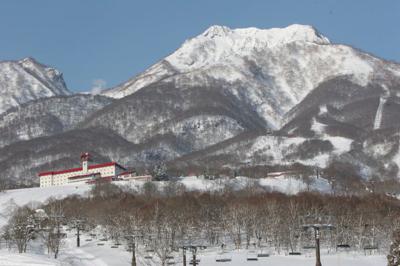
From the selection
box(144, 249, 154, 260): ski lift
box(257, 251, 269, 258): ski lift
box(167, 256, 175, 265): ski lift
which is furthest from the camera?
box(257, 251, 269, 258): ski lift

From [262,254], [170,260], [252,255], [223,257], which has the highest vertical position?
[262,254]

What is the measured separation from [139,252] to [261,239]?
29.0 m

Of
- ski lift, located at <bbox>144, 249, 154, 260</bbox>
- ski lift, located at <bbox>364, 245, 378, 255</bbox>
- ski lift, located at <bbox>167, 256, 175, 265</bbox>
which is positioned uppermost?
ski lift, located at <bbox>364, 245, 378, 255</bbox>

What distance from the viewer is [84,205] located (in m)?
182

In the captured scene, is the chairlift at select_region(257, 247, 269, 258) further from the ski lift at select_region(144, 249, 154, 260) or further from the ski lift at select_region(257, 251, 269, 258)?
the ski lift at select_region(144, 249, 154, 260)

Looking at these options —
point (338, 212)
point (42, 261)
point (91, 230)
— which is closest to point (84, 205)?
point (91, 230)

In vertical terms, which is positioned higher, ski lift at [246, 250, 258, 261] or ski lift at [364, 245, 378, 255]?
ski lift at [364, 245, 378, 255]

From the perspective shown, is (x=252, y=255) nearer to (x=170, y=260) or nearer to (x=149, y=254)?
(x=170, y=260)

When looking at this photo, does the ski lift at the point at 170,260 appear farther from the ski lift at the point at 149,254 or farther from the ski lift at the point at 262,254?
the ski lift at the point at 262,254

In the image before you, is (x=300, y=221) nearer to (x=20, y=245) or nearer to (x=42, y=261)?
(x=20, y=245)

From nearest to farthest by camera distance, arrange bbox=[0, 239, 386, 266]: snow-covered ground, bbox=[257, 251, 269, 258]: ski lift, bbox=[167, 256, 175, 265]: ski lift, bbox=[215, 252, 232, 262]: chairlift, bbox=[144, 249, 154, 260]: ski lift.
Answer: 1. bbox=[0, 239, 386, 266]: snow-covered ground
2. bbox=[167, 256, 175, 265]: ski lift
3. bbox=[215, 252, 232, 262]: chairlift
4. bbox=[144, 249, 154, 260]: ski lift
5. bbox=[257, 251, 269, 258]: ski lift

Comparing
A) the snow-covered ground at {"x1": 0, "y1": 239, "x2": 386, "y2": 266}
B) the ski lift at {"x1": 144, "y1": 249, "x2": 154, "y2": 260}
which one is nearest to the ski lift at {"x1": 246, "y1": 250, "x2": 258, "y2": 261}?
the snow-covered ground at {"x1": 0, "y1": 239, "x2": 386, "y2": 266}

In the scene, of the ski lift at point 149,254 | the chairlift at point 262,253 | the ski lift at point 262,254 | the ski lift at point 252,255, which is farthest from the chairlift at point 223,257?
the ski lift at point 149,254

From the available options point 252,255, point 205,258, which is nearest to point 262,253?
point 252,255
